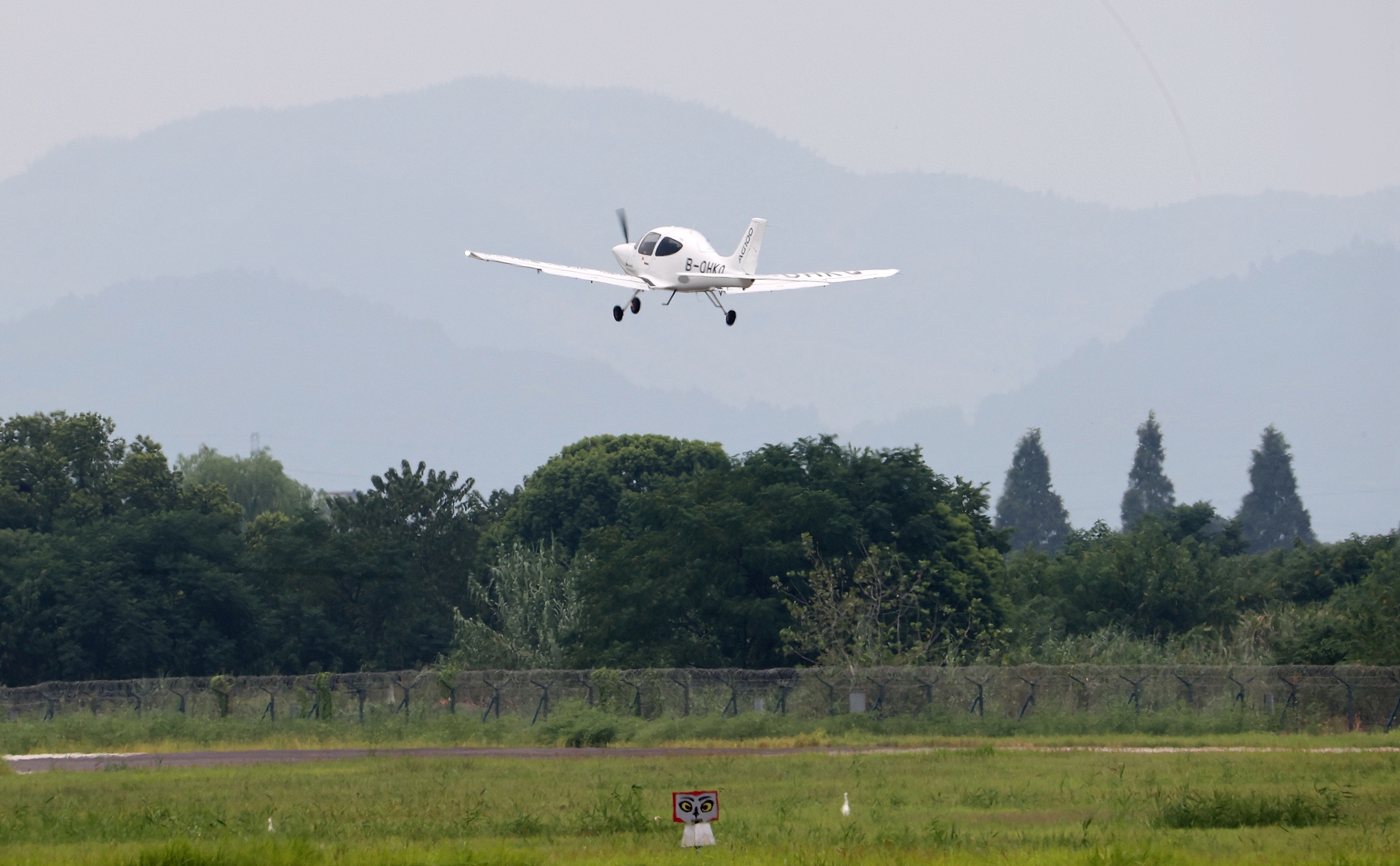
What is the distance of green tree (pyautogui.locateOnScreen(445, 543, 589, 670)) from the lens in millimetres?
101312

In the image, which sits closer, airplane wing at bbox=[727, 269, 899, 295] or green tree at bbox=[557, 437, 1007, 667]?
airplane wing at bbox=[727, 269, 899, 295]

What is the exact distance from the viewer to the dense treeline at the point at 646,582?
284 feet

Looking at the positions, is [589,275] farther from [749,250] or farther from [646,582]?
[646,582]

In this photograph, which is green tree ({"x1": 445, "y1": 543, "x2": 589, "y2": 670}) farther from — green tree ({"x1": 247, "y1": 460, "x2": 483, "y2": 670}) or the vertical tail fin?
the vertical tail fin

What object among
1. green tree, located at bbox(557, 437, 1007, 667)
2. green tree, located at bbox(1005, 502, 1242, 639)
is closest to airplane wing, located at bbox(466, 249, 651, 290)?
green tree, located at bbox(557, 437, 1007, 667)

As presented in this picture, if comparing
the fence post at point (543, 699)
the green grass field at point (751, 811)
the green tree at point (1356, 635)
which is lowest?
the green grass field at point (751, 811)

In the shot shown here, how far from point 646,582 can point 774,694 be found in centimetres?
2542

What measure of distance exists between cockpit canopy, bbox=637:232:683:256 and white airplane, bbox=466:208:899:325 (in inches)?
0.8

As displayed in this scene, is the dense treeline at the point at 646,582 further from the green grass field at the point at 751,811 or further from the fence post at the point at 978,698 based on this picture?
the green grass field at the point at 751,811

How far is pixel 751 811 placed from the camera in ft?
112

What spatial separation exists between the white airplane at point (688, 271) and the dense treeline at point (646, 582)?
28288 mm

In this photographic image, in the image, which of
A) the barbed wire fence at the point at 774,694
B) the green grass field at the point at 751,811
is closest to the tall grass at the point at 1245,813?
the green grass field at the point at 751,811

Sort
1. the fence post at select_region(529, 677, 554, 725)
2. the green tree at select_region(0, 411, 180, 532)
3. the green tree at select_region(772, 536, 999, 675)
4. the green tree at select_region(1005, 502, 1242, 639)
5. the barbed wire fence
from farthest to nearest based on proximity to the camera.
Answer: the green tree at select_region(0, 411, 180, 532) → the green tree at select_region(1005, 502, 1242, 639) → the green tree at select_region(772, 536, 999, 675) → the fence post at select_region(529, 677, 554, 725) → the barbed wire fence

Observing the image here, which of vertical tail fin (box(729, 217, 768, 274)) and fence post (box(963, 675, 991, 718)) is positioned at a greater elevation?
vertical tail fin (box(729, 217, 768, 274))
